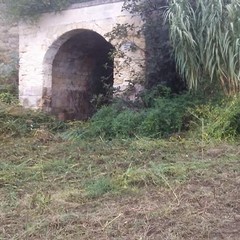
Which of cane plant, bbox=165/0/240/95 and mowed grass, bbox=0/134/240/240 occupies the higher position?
cane plant, bbox=165/0/240/95

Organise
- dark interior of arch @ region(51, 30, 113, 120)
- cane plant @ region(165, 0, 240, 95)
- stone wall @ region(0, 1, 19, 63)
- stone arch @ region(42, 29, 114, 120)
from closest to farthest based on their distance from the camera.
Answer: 1. cane plant @ region(165, 0, 240, 95)
2. stone arch @ region(42, 29, 114, 120)
3. dark interior of arch @ region(51, 30, 113, 120)
4. stone wall @ region(0, 1, 19, 63)

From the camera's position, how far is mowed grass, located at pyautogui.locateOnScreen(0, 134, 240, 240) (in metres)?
3.44

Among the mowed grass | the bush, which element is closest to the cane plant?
the bush

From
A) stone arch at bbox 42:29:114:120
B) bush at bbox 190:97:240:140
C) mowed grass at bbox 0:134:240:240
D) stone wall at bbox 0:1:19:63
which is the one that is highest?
stone wall at bbox 0:1:19:63

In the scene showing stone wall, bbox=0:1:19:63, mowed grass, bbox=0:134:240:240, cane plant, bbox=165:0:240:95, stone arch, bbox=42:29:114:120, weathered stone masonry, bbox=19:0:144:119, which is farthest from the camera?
stone wall, bbox=0:1:19:63

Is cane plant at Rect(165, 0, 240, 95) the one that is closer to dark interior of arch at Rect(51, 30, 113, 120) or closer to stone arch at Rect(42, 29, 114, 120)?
stone arch at Rect(42, 29, 114, 120)

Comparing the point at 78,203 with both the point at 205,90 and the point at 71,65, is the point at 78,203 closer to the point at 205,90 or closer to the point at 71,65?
the point at 205,90

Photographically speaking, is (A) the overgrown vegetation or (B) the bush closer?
(A) the overgrown vegetation

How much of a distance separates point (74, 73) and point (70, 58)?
0.38 m

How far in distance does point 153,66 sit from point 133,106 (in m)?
0.79

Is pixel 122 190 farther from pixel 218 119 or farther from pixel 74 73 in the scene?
pixel 74 73

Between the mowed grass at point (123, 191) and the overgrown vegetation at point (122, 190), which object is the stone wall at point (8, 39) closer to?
the overgrown vegetation at point (122, 190)

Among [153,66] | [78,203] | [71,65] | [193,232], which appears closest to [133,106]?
[153,66]

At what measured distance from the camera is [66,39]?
9.52 meters
